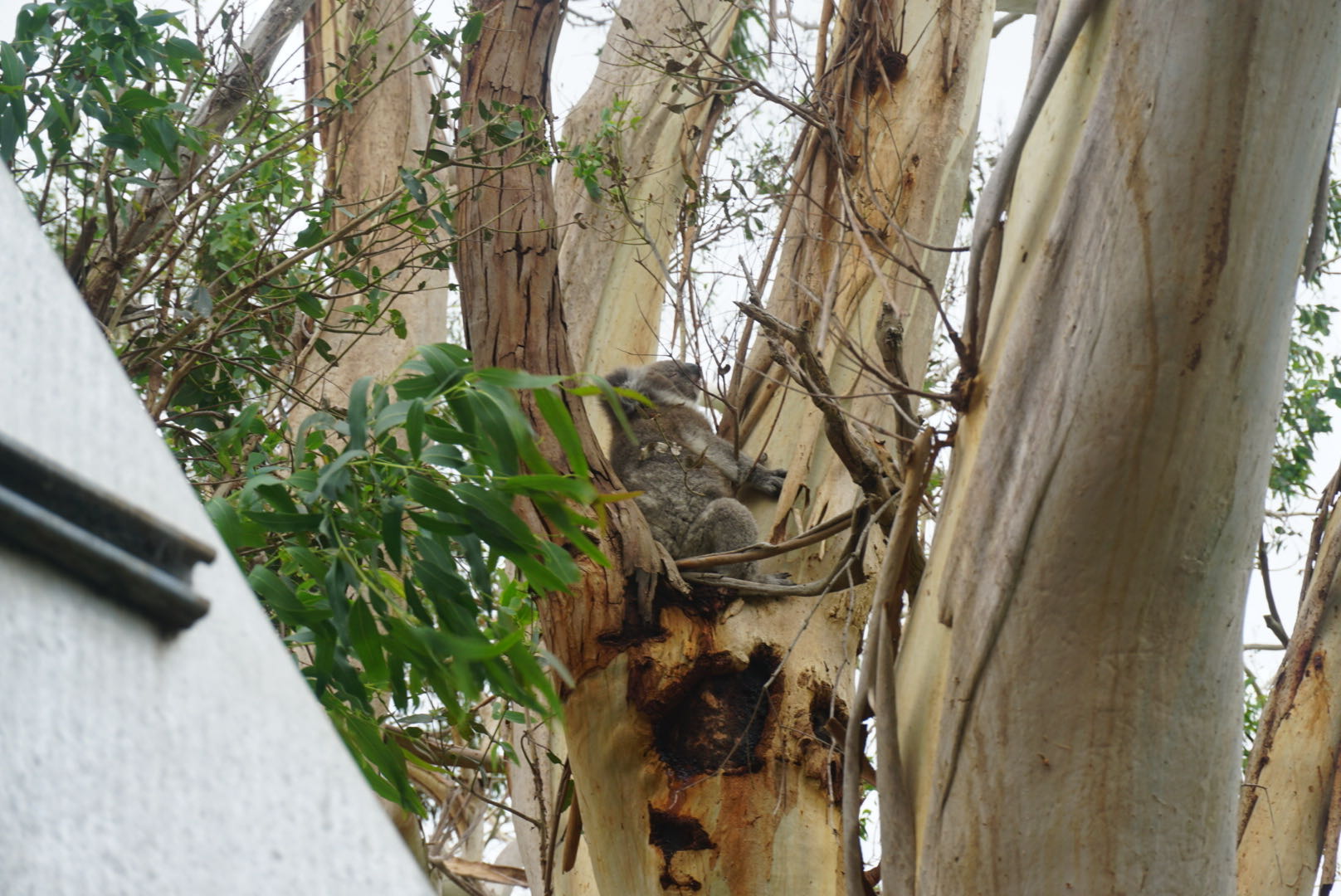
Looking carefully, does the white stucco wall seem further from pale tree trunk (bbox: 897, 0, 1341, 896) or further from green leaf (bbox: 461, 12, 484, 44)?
green leaf (bbox: 461, 12, 484, 44)

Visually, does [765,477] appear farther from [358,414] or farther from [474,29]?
[358,414]

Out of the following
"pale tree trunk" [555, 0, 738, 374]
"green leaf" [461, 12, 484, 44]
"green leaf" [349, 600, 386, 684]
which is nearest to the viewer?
"green leaf" [349, 600, 386, 684]

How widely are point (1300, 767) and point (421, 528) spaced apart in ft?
8.93

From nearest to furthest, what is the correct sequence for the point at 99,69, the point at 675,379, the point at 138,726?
the point at 138,726 → the point at 99,69 → the point at 675,379

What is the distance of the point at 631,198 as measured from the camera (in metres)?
5.68

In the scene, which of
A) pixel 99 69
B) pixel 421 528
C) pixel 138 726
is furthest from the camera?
pixel 99 69

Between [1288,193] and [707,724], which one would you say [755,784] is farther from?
[1288,193]

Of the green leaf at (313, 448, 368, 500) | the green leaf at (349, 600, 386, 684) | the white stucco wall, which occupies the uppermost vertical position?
the green leaf at (313, 448, 368, 500)

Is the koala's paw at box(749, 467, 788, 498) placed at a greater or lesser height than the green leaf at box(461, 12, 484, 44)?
lesser

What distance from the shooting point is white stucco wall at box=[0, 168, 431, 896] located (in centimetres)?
64

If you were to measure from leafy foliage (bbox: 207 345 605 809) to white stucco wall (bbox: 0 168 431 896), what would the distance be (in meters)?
0.81

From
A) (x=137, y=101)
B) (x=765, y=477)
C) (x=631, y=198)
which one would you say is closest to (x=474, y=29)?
(x=137, y=101)

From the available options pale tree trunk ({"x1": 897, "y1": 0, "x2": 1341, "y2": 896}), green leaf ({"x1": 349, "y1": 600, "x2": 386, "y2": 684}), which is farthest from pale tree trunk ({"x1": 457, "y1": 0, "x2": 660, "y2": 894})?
pale tree trunk ({"x1": 897, "y1": 0, "x2": 1341, "y2": 896})

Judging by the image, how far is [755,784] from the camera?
3062 millimetres
